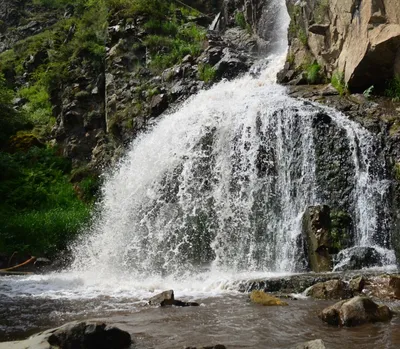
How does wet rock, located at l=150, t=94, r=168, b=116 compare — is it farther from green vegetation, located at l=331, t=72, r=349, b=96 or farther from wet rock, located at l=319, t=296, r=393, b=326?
wet rock, located at l=319, t=296, r=393, b=326

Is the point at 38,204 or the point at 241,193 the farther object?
the point at 38,204

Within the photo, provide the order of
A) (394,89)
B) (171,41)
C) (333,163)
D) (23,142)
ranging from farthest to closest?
(23,142)
(171,41)
(394,89)
(333,163)

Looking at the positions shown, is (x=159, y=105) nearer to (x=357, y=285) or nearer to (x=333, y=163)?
(x=333, y=163)

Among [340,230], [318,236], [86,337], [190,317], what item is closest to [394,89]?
[340,230]

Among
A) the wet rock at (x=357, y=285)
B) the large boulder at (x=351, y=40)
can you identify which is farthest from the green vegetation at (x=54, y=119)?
the wet rock at (x=357, y=285)

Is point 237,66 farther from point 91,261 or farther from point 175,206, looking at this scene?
point 91,261

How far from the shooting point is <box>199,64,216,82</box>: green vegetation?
19.1 metres

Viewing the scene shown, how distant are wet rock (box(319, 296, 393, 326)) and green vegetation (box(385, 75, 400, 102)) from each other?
907 centimetres

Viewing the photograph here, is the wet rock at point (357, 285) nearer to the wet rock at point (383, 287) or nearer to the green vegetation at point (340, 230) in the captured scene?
the wet rock at point (383, 287)

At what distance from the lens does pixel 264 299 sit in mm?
7168

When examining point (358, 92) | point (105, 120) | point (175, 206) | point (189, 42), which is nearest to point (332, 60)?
point (358, 92)

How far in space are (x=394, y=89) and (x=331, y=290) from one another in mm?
8219

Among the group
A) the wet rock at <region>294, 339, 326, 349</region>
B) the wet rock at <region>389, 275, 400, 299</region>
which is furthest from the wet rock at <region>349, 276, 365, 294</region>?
the wet rock at <region>294, 339, 326, 349</region>

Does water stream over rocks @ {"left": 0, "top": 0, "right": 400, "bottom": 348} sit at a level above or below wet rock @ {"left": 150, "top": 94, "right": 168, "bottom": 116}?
below
